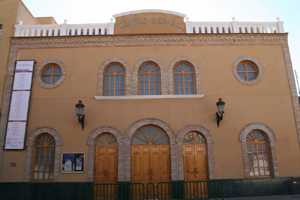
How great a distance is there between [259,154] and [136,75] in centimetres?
639

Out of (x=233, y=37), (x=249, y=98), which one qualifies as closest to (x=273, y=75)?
(x=249, y=98)

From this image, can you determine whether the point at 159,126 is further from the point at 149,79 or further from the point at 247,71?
the point at 247,71

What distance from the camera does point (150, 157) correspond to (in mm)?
11391

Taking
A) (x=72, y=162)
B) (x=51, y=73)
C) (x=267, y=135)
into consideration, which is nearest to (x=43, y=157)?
(x=72, y=162)

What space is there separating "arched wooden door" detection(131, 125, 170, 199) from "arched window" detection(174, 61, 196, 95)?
2108mm

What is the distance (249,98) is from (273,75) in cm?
162

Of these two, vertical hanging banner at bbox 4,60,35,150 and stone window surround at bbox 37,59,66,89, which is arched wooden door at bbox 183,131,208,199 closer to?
stone window surround at bbox 37,59,66,89

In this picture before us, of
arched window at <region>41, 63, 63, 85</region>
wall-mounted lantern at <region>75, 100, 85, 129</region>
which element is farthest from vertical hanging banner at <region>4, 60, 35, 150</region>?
wall-mounted lantern at <region>75, 100, 85, 129</region>

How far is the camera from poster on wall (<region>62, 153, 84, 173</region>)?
1120 cm

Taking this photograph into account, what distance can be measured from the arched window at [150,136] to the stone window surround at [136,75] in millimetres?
1637

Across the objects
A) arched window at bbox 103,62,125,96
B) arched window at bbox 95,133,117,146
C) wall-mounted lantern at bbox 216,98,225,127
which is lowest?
arched window at bbox 95,133,117,146

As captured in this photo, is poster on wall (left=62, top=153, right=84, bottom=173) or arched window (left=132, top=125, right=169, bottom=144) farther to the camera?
arched window (left=132, top=125, right=169, bottom=144)

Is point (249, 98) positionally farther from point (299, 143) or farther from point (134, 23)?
point (134, 23)

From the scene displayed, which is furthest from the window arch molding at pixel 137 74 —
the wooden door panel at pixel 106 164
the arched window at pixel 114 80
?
the wooden door panel at pixel 106 164
